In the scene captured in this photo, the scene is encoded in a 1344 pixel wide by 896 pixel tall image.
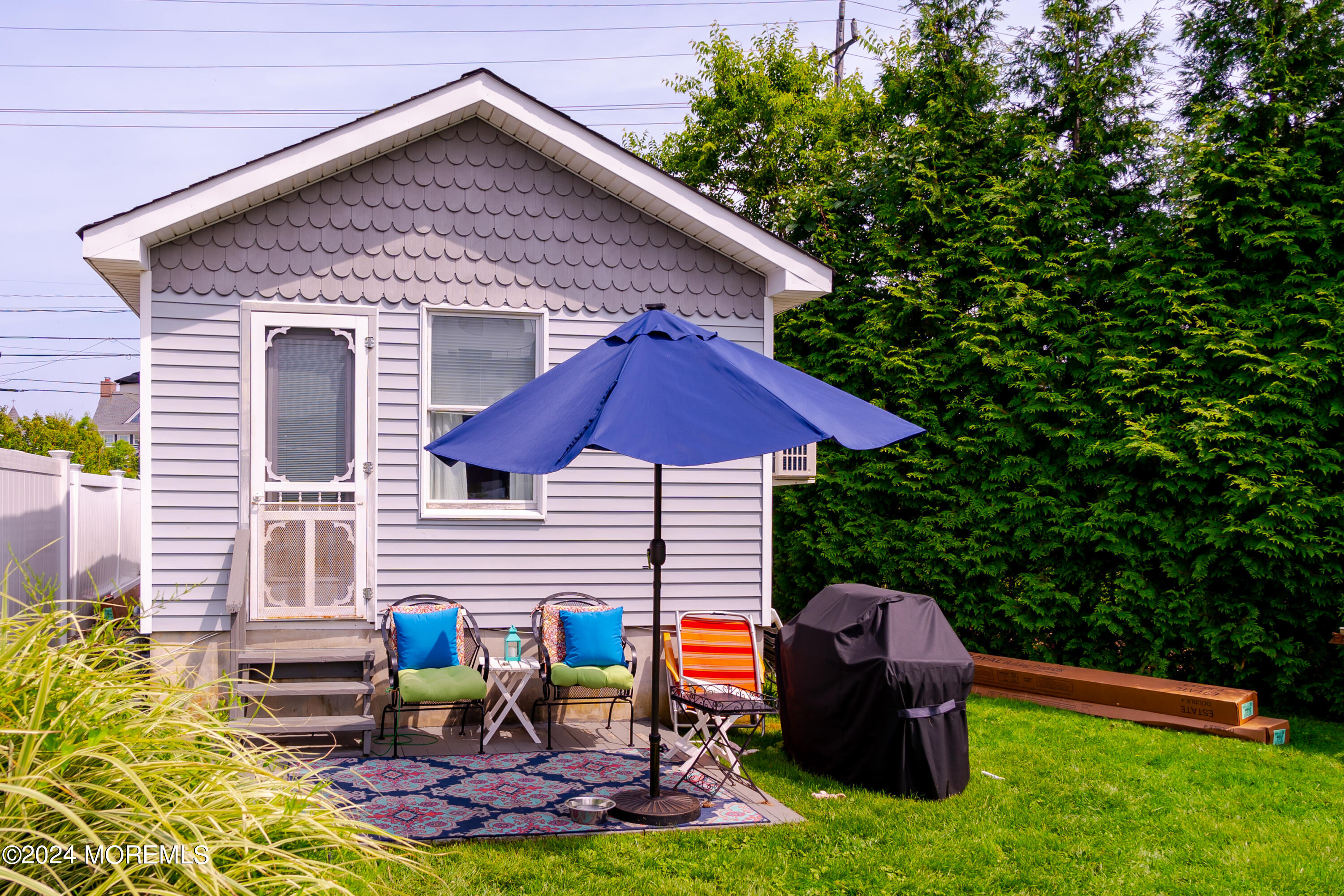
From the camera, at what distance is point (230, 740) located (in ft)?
9.73

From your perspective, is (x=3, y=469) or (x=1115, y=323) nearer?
(x=3, y=469)

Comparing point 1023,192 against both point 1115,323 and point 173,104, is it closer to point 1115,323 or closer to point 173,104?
point 1115,323

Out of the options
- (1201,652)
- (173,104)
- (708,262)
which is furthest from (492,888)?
(173,104)

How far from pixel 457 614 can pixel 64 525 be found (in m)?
3.53

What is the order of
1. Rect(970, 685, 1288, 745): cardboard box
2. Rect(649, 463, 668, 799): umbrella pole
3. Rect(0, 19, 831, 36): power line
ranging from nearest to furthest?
1. Rect(649, 463, 668, 799): umbrella pole
2. Rect(970, 685, 1288, 745): cardboard box
3. Rect(0, 19, 831, 36): power line

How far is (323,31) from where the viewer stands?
73.0ft

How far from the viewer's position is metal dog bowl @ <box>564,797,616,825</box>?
4.71m

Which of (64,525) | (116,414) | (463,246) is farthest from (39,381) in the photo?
(463,246)

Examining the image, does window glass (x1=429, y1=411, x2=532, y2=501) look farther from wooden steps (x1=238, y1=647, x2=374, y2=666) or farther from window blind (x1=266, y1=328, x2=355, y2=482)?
wooden steps (x1=238, y1=647, x2=374, y2=666)

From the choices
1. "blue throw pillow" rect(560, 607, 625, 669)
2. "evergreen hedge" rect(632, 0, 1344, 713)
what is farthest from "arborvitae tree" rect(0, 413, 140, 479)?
"evergreen hedge" rect(632, 0, 1344, 713)

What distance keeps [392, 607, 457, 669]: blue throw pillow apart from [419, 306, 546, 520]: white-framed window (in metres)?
0.83

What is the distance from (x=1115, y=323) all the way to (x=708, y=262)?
134 inches

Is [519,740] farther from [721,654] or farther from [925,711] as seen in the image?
[925,711]

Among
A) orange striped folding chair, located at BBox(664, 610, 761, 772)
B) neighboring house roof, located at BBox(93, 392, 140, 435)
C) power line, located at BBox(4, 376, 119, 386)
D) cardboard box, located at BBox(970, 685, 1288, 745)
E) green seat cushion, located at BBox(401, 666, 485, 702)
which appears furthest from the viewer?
neighboring house roof, located at BBox(93, 392, 140, 435)
